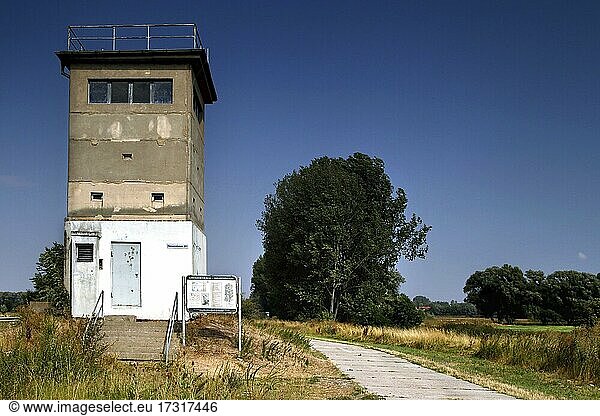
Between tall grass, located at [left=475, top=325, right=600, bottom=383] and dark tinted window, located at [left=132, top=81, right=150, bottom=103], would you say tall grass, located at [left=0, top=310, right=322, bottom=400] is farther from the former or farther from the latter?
dark tinted window, located at [left=132, top=81, right=150, bottom=103]

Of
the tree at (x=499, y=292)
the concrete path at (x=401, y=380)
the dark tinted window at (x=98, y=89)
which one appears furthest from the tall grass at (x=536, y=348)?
the tree at (x=499, y=292)

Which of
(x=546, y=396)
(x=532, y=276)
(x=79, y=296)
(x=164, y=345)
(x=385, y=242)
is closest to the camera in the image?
(x=546, y=396)

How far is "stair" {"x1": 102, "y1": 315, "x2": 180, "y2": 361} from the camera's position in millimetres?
16969

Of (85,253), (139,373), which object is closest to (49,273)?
(85,253)

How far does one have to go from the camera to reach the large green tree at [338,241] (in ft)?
153

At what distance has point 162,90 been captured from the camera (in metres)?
21.1

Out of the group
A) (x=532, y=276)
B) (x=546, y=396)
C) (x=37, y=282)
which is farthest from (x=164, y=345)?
(x=532, y=276)

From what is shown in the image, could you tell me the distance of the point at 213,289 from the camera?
60.3ft

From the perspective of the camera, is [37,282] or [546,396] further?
[37,282]

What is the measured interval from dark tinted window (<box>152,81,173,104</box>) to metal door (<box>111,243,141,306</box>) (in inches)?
164

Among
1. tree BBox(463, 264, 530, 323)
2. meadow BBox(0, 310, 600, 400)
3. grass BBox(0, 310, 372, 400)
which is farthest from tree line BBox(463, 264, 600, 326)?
grass BBox(0, 310, 372, 400)

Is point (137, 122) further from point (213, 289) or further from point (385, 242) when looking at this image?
point (385, 242)

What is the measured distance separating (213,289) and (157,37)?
7.33 meters

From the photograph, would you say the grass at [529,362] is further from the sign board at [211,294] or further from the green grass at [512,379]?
the sign board at [211,294]
